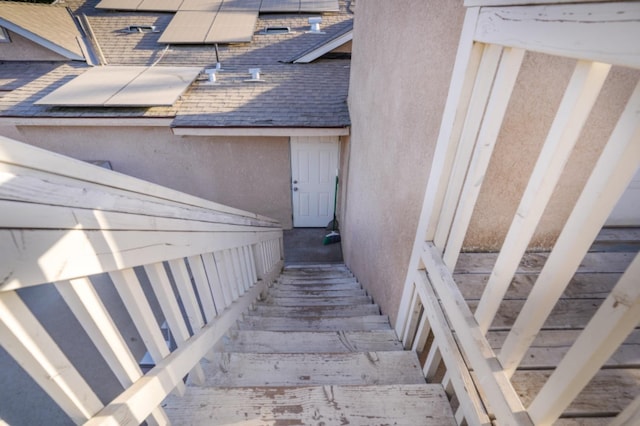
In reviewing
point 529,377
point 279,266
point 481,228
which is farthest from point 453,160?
point 279,266

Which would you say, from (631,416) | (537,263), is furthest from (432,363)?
(631,416)

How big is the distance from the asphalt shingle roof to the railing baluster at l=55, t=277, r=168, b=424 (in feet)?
13.2

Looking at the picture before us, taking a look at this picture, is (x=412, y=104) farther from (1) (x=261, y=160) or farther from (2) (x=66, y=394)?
(1) (x=261, y=160)

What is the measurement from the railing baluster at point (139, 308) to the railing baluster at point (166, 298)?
8 cm

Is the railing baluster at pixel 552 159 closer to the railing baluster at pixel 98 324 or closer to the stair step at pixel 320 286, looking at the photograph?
the railing baluster at pixel 98 324

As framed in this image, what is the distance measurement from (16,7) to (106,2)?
1.61 meters

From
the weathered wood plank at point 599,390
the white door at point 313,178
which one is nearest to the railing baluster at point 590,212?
the weathered wood plank at point 599,390

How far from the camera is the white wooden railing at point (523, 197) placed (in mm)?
543

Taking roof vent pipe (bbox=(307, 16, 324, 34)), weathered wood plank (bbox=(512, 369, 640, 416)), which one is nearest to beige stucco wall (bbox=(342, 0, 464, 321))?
weathered wood plank (bbox=(512, 369, 640, 416))

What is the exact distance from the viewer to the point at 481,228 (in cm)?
158

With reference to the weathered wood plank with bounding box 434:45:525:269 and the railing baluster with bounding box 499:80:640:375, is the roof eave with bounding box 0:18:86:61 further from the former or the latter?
the railing baluster with bounding box 499:80:640:375

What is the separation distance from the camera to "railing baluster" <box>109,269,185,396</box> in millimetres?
886

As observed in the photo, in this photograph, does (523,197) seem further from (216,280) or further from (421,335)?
(216,280)

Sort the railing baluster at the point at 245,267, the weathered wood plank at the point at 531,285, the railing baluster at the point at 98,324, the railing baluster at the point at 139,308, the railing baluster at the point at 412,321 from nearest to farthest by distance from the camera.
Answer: the railing baluster at the point at 98,324 → the railing baluster at the point at 139,308 → the weathered wood plank at the point at 531,285 → the railing baluster at the point at 412,321 → the railing baluster at the point at 245,267
